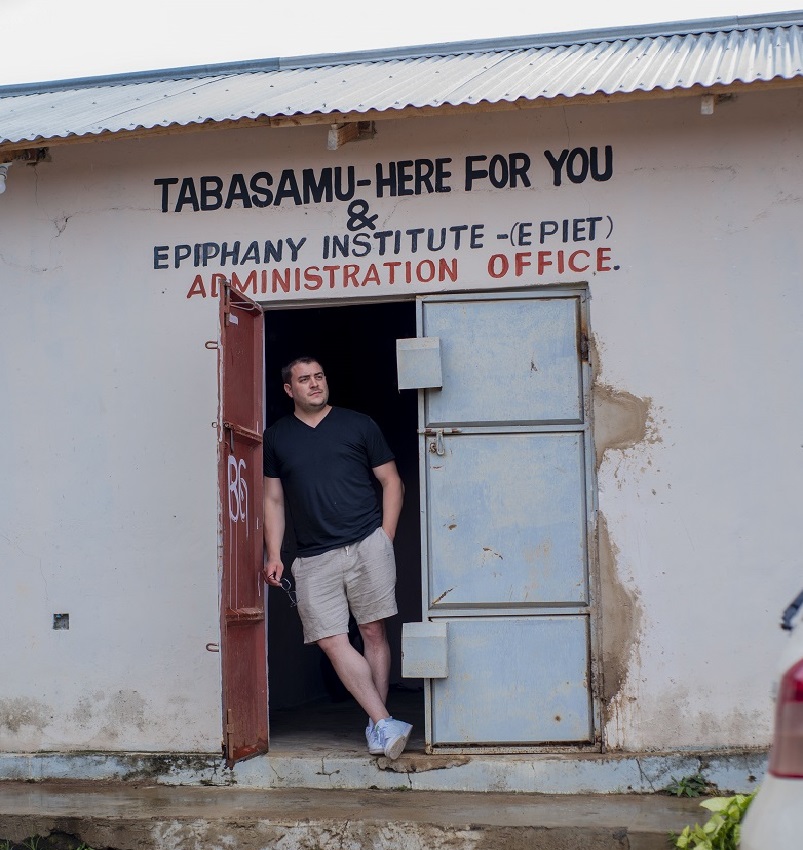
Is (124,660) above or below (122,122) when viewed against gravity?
below

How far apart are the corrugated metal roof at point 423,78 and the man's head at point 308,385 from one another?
4.27 feet

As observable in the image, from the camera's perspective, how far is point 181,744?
19.7 ft

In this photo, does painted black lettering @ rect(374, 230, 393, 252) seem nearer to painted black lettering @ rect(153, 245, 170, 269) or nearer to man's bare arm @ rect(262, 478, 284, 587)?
painted black lettering @ rect(153, 245, 170, 269)

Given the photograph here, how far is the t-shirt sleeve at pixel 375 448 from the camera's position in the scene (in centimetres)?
610

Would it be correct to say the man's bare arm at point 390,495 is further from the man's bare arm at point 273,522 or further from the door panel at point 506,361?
the man's bare arm at point 273,522

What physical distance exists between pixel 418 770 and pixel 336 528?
4.22 ft

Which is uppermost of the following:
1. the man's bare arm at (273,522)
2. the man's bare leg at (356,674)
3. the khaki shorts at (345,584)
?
the man's bare arm at (273,522)

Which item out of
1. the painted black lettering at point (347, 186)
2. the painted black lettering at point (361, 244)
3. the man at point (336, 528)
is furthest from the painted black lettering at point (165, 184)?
the man at point (336, 528)

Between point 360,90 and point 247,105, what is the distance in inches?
25.5

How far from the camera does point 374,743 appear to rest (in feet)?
18.8

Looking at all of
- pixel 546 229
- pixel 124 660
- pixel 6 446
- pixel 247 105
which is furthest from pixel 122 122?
pixel 124 660

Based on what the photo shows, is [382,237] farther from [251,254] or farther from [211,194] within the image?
[211,194]

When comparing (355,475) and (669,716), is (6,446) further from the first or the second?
(669,716)

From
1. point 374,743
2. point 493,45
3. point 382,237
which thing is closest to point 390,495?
point 374,743
